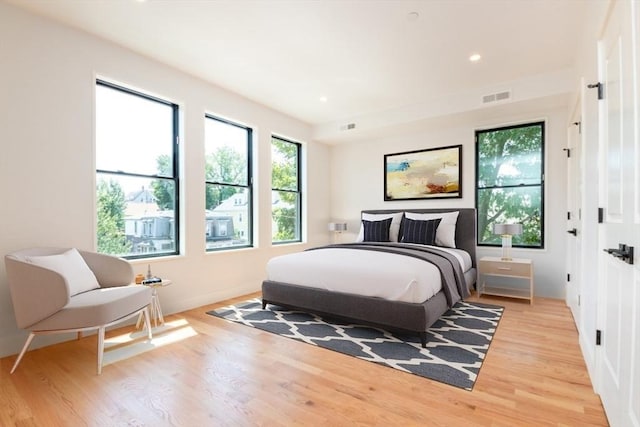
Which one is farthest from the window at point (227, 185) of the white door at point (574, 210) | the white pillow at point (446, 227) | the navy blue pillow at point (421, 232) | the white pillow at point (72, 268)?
the white door at point (574, 210)

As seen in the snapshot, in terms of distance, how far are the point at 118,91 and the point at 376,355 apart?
11.9ft

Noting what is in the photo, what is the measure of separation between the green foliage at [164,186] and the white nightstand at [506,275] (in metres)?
4.07

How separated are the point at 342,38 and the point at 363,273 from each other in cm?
224

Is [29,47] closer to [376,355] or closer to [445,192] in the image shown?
[376,355]

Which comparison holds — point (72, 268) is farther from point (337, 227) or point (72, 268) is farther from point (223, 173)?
point (337, 227)

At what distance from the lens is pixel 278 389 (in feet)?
6.42

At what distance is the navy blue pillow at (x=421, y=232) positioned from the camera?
4.37 m

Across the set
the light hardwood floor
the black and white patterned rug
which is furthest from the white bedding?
the light hardwood floor

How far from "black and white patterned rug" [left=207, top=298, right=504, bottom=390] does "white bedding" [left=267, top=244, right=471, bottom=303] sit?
0.38m

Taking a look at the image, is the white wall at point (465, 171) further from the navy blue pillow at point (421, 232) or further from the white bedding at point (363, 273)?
the white bedding at point (363, 273)

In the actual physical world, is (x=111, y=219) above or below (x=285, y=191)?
below

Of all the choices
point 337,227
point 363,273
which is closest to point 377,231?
point 337,227

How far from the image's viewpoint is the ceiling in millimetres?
2535

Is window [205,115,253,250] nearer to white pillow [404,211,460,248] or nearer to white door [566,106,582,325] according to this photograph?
white pillow [404,211,460,248]
